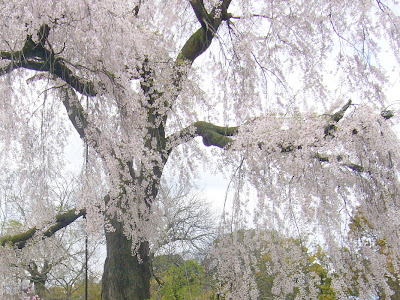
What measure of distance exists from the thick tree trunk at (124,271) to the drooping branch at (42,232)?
27.3 inches

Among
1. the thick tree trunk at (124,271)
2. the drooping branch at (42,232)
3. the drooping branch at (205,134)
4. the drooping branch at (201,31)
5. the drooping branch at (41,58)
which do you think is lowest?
the thick tree trunk at (124,271)

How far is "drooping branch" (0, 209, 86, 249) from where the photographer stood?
4.83 meters

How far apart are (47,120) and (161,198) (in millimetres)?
1502

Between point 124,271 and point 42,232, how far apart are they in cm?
123

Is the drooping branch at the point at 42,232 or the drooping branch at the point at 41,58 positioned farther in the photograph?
the drooping branch at the point at 42,232

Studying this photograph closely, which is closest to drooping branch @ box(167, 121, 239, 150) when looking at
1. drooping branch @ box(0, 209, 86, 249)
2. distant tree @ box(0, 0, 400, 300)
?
distant tree @ box(0, 0, 400, 300)

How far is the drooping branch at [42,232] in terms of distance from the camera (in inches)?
190

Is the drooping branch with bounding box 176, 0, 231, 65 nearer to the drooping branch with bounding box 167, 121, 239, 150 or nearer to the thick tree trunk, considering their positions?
the drooping branch with bounding box 167, 121, 239, 150

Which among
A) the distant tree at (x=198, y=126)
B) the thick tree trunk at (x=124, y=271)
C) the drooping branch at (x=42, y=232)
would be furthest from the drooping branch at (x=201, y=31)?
the drooping branch at (x=42, y=232)

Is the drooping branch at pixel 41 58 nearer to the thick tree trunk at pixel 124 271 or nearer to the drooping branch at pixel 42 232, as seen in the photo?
the thick tree trunk at pixel 124 271

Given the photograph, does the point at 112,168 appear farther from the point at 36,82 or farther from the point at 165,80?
the point at 36,82

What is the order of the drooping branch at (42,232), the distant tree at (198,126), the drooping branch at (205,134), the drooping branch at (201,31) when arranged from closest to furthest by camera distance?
1. the distant tree at (198,126)
2. the drooping branch at (205,134)
3. the drooping branch at (201,31)
4. the drooping branch at (42,232)

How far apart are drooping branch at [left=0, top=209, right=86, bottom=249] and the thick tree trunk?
0.69 m

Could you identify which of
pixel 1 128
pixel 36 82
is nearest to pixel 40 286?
pixel 36 82
